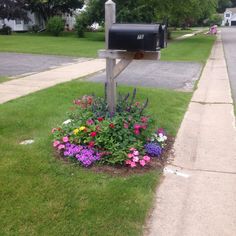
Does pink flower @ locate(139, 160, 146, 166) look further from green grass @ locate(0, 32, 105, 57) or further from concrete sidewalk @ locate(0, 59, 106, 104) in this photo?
green grass @ locate(0, 32, 105, 57)

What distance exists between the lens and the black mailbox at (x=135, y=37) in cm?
464

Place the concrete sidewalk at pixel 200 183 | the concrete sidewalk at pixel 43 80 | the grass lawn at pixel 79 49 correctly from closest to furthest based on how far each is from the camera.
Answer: the concrete sidewalk at pixel 200 183, the concrete sidewalk at pixel 43 80, the grass lawn at pixel 79 49

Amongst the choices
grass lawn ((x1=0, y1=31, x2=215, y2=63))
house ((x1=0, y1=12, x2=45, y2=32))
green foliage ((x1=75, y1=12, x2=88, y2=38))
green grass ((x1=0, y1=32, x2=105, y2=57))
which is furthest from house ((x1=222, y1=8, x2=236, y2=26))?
green grass ((x1=0, y1=32, x2=105, y2=57))

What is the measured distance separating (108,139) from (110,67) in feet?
3.42

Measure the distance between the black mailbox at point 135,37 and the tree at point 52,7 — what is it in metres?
36.7

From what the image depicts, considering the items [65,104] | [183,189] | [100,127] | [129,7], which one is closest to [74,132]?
[100,127]

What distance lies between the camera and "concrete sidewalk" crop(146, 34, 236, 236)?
3.46 m

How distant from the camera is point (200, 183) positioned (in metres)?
4.30

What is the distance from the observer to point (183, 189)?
4.15 m

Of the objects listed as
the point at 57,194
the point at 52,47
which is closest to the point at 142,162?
the point at 57,194

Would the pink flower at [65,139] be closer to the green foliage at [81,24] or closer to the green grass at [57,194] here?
the green grass at [57,194]

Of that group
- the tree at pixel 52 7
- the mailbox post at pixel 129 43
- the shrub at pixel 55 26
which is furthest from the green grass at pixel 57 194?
the tree at pixel 52 7

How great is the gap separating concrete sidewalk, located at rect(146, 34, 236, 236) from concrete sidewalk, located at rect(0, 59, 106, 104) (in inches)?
152

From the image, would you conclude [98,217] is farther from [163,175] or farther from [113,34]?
[113,34]
